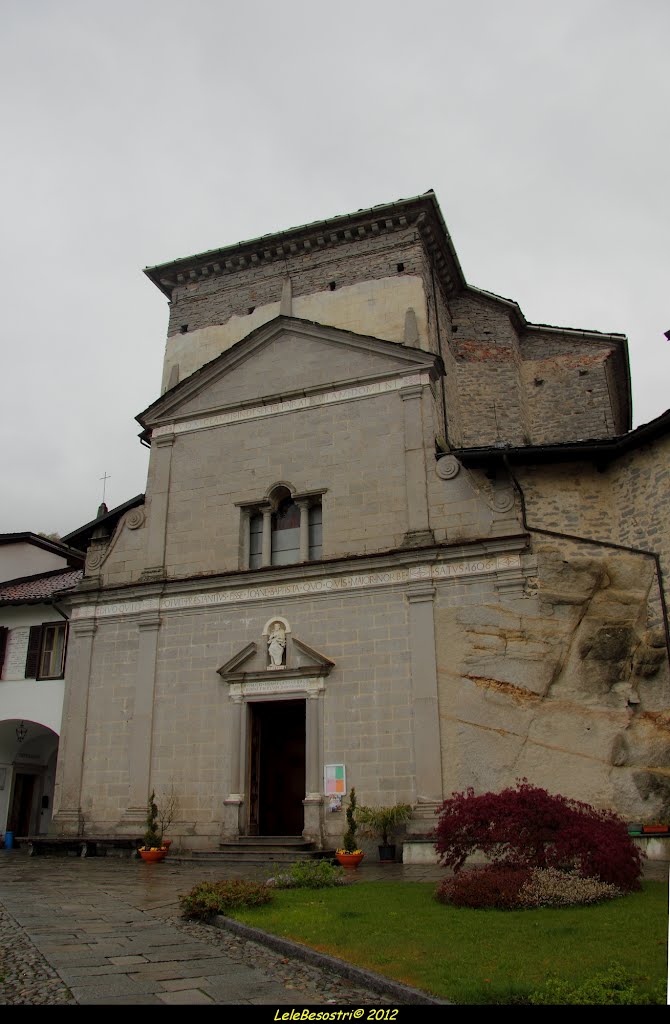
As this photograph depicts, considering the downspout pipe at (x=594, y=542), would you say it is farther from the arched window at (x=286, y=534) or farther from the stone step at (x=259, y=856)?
the stone step at (x=259, y=856)

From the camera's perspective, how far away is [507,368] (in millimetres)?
23969

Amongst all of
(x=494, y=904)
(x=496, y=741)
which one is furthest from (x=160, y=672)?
(x=494, y=904)

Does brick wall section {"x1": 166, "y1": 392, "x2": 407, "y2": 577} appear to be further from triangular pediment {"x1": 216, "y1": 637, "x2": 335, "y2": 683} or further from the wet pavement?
the wet pavement

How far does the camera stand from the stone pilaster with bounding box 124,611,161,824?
19.0 meters

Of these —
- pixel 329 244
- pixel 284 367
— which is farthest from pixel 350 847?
pixel 329 244

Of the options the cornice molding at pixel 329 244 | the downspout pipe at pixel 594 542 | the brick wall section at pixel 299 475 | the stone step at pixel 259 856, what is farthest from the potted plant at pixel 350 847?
the cornice molding at pixel 329 244

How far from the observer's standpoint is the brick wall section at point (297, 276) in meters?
23.1

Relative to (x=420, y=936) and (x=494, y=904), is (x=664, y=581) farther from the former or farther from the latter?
(x=420, y=936)

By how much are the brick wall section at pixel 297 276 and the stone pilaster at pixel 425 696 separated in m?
9.92

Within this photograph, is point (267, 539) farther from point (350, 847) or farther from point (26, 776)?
point (26, 776)

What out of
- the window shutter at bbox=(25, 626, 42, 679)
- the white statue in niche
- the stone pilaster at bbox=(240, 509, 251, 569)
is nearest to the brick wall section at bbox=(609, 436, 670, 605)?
the white statue in niche

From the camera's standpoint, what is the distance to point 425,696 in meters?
17.0

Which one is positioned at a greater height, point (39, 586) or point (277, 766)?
point (39, 586)

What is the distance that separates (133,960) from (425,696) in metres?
10.5
